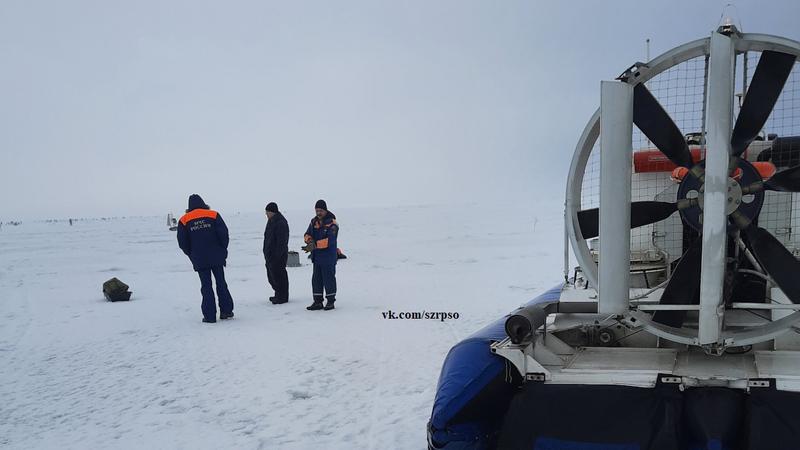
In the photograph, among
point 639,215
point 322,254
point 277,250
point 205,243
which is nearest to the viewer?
point 639,215

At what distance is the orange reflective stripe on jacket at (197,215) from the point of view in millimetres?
6031

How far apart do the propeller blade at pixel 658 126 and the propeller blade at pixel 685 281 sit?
398 mm

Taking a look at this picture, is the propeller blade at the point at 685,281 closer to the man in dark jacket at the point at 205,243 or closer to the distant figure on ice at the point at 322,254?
the distant figure on ice at the point at 322,254

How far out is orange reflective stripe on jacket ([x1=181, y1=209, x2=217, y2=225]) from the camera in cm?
603

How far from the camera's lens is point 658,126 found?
7.64 feet

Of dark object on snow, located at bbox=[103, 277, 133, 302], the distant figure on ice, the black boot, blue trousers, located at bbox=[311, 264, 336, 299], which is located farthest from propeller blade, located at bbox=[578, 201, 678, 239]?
dark object on snow, located at bbox=[103, 277, 133, 302]

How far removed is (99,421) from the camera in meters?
3.46

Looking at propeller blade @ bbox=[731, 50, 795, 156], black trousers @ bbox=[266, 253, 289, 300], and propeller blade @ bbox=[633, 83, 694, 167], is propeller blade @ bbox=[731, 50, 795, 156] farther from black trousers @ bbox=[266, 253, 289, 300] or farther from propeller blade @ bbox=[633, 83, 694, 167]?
black trousers @ bbox=[266, 253, 289, 300]

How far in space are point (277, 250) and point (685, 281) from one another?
5.60 m

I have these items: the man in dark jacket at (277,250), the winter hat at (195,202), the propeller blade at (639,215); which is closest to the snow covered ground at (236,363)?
the man in dark jacket at (277,250)

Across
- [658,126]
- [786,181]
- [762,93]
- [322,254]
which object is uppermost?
[762,93]

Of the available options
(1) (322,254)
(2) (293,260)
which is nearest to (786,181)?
(1) (322,254)

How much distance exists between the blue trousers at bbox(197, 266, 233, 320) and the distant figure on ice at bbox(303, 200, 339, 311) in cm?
101

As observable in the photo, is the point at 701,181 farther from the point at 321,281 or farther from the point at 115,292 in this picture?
the point at 115,292
